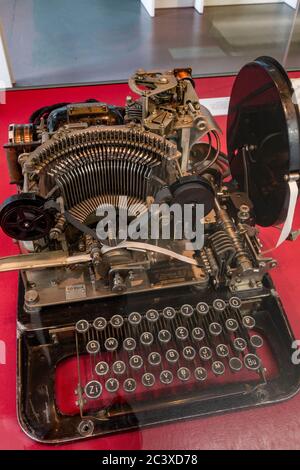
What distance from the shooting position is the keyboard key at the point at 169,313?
2.26 m

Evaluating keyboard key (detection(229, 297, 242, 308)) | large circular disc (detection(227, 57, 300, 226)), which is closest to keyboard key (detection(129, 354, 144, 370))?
keyboard key (detection(229, 297, 242, 308))

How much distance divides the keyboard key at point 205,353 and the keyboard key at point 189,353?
0.04 metres

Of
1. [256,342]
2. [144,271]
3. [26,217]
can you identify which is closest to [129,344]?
[144,271]

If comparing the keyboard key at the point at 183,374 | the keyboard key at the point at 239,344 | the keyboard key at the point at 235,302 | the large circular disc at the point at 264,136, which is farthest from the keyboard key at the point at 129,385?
the large circular disc at the point at 264,136

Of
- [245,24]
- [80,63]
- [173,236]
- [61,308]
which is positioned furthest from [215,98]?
[61,308]

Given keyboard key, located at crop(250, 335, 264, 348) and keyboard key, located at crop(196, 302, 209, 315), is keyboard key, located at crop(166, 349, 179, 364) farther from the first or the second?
keyboard key, located at crop(250, 335, 264, 348)

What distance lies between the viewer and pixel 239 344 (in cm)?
221

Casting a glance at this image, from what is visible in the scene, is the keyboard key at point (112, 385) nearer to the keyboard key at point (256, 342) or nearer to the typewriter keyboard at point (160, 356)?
the typewriter keyboard at point (160, 356)

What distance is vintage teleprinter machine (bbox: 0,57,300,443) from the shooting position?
83.2 inches

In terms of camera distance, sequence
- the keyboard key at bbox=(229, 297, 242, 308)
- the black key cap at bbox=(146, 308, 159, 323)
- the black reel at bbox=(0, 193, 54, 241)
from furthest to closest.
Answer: the keyboard key at bbox=(229, 297, 242, 308) → the black key cap at bbox=(146, 308, 159, 323) → the black reel at bbox=(0, 193, 54, 241)

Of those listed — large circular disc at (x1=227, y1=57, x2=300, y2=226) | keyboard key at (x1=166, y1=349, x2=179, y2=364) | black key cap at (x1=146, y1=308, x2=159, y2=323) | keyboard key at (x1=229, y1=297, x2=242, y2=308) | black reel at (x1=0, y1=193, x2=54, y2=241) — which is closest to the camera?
black reel at (x1=0, y1=193, x2=54, y2=241)

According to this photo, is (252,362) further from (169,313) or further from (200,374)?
(169,313)

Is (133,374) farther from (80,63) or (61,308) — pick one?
(80,63)

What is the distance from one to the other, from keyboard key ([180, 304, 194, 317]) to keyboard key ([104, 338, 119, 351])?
0.38m
